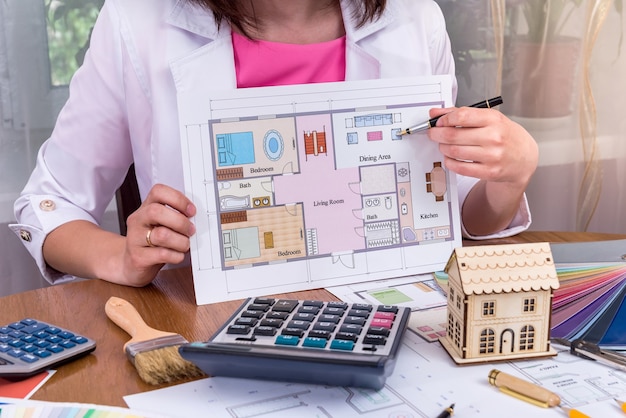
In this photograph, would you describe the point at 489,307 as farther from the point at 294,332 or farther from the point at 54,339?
the point at 54,339

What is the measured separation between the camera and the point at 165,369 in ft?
2.38

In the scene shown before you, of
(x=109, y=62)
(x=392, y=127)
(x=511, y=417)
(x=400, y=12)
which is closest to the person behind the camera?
(x=511, y=417)

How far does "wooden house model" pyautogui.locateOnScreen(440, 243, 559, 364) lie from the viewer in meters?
0.72

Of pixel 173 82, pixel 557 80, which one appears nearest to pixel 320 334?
pixel 173 82

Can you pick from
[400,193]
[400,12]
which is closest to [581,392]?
[400,193]

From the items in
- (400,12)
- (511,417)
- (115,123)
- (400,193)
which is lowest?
(511,417)

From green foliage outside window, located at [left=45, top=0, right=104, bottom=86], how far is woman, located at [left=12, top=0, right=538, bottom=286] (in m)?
0.45

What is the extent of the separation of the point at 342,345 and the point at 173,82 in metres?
0.62

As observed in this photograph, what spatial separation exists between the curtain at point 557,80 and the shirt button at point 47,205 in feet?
3.63

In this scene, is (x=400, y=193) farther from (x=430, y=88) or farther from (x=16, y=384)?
(x=16, y=384)

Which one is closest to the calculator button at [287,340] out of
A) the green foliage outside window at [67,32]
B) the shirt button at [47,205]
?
the shirt button at [47,205]

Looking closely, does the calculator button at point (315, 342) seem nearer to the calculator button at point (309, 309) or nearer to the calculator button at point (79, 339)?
the calculator button at point (309, 309)

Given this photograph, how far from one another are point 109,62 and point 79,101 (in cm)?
8

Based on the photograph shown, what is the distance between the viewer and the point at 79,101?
1195mm
